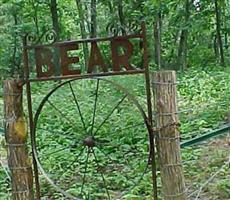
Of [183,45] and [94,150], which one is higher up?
[183,45]

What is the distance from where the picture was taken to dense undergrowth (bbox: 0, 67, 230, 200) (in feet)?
13.2

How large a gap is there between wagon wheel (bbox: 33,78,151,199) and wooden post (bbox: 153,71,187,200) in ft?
0.82

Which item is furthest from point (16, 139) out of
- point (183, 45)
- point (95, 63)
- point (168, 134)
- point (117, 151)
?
point (183, 45)

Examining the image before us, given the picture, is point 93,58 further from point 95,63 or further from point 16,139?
point 16,139

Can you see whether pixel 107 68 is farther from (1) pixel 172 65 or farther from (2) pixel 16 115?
(1) pixel 172 65

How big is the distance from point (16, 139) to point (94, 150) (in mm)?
1845

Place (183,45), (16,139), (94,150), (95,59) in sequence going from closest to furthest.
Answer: (95,59), (16,139), (94,150), (183,45)

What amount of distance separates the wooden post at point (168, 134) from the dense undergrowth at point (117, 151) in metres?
0.38

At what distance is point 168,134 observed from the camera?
2.79 meters

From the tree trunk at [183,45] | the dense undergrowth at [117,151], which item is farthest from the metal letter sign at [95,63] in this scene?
the tree trunk at [183,45]

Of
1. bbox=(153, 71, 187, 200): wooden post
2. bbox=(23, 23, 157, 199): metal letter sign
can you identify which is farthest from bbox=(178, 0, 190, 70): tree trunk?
bbox=(153, 71, 187, 200): wooden post

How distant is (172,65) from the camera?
13727 millimetres

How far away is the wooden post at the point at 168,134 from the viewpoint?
9.13ft

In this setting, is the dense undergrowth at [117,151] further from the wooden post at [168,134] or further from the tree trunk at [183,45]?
the tree trunk at [183,45]
